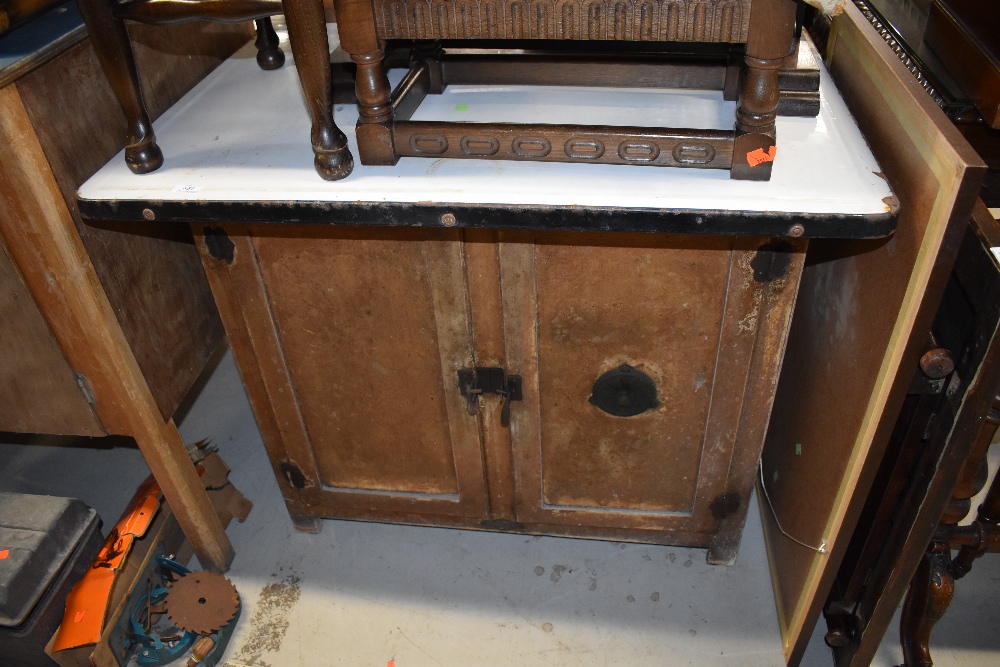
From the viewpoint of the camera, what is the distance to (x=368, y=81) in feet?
3.93

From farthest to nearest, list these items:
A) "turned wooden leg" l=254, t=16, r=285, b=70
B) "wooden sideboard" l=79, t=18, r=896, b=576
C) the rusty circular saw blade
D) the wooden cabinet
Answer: the rusty circular saw blade → "turned wooden leg" l=254, t=16, r=285, b=70 → the wooden cabinet → "wooden sideboard" l=79, t=18, r=896, b=576

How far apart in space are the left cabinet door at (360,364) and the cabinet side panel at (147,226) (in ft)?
0.56

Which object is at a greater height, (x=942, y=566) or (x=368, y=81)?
(x=368, y=81)

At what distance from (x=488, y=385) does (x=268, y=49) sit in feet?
2.73

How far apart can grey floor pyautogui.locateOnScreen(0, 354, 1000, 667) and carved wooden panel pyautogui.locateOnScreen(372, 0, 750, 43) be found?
1.29m

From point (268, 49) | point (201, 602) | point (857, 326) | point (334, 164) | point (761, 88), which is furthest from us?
point (201, 602)

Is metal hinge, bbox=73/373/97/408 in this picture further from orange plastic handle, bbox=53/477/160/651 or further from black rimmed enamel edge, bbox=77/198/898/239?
black rimmed enamel edge, bbox=77/198/898/239

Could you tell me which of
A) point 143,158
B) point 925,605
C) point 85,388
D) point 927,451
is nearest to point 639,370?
point 927,451

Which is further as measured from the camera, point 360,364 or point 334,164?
A: point 360,364

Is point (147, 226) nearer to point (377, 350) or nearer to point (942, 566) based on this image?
point (377, 350)

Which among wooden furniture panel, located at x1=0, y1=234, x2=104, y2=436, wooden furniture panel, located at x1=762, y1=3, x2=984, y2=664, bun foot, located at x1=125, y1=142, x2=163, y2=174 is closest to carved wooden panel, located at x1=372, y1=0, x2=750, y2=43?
wooden furniture panel, located at x1=762, y1=3, x2=984, y2=664

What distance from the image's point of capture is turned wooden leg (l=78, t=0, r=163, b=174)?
1.21 meters

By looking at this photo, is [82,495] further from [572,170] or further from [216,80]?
[572,170]

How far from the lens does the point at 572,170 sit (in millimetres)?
1219
